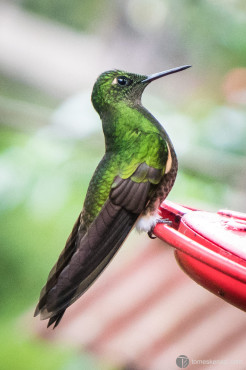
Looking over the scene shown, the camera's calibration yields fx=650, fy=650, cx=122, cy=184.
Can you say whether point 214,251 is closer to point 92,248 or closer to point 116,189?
point 92,248

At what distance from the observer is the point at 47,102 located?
3.77m

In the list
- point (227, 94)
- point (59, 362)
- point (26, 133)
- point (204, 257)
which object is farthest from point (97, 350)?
point (204, 257)

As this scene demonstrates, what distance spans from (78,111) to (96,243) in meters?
1.21

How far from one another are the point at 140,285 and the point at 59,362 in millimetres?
670

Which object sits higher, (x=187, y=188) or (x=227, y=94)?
(x=227, y=94)

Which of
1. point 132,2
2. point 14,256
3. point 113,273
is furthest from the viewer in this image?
point 132,2

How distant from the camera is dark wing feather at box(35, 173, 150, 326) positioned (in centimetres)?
158

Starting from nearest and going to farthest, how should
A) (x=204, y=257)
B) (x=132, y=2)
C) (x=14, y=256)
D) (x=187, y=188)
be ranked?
(x=204, y=257)
(x=187, y=188)
(x=14, y=256)
(x=132, y=2)

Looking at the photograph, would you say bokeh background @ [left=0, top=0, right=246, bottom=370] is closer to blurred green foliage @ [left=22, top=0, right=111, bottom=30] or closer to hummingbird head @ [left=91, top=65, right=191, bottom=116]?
blurred green foliage @ [left=22, top=0, right=111, bottom=30]

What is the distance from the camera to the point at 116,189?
184cm

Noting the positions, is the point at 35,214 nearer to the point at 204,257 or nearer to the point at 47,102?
the point at 47,102

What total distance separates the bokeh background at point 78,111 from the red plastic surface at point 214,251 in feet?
4.01

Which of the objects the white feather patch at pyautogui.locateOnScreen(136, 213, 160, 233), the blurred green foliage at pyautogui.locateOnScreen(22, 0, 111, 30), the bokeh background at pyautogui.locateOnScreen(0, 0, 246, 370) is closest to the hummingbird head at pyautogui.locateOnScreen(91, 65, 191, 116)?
the white feather patch at pyautogui.locateOnScreen(136, 213, 160, 233)

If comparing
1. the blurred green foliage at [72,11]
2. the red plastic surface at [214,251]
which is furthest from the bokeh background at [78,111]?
the red plastic surface at [214,251]
